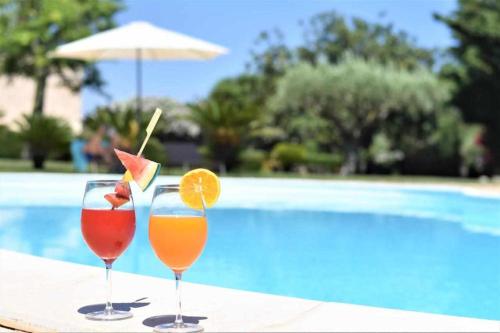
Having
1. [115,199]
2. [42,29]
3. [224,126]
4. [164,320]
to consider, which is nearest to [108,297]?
[164,320]

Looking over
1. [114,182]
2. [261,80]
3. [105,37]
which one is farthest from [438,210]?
[261,80]

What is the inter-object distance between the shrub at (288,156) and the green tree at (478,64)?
7.19 meters

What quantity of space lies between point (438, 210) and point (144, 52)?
31.8 feet

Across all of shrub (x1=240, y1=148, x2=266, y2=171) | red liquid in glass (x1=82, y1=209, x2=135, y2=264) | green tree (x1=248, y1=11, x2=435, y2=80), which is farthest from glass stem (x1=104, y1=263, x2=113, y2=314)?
green tree (x1=248, y1=11, x2=435, y2=80)

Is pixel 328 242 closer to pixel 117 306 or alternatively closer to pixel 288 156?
pixel 117 306

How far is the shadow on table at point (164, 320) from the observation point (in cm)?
345

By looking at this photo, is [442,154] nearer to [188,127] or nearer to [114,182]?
[188,127]

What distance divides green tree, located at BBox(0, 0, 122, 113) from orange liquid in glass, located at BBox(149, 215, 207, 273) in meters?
25.1

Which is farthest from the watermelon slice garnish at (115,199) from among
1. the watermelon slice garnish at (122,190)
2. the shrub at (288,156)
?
the shrub at (288,156)

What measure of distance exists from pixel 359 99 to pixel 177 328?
28.4 m

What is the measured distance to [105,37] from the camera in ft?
63.5

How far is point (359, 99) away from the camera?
1225 inches

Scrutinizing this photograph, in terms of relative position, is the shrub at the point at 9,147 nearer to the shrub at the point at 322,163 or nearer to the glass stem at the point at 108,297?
the shrub at the point at 322,163

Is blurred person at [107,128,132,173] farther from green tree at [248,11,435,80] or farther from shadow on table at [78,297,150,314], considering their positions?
green tree at [248,11,435,80]
